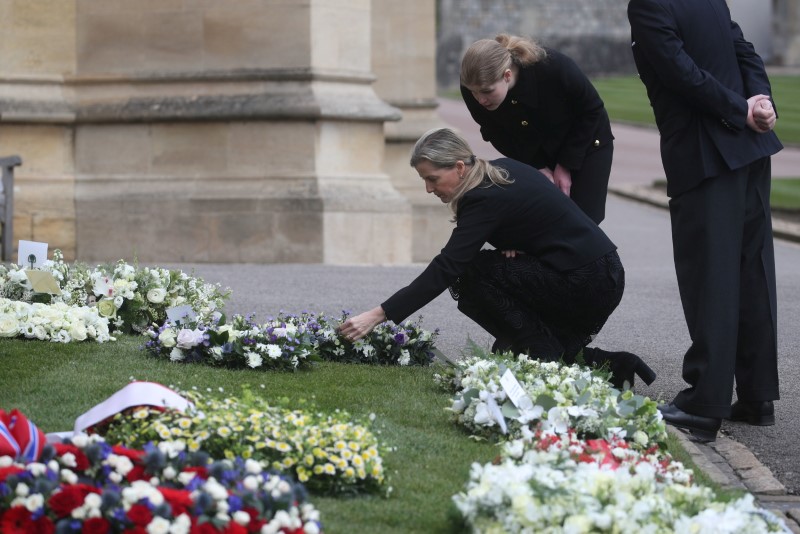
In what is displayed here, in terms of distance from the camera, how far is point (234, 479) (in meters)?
3.79

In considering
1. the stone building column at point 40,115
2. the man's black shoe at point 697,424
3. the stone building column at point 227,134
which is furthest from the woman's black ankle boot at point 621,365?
the stone building column at point 40,115

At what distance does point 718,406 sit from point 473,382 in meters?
1.04

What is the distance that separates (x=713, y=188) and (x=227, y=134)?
653cm

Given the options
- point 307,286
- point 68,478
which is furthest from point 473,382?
point 307,286

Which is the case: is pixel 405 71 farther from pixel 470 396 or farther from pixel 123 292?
pixel 470 396

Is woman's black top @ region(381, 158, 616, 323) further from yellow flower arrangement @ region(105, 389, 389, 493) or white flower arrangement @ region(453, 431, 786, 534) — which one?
white flower arrangement @ region(453, 431, 786, 534)

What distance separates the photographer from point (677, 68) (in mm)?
5707

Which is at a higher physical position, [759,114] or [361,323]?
[759,114]

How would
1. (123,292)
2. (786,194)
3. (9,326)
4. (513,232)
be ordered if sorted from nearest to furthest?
1. (513,232)
2. (9,326)
3. (123,292)
4. (786,194)

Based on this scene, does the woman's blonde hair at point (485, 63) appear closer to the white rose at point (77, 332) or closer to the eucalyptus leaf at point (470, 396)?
the eucalyptus leaf at point (470, 396)

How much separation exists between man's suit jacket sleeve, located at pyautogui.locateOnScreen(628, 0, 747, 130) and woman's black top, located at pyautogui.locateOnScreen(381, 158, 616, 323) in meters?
0.78

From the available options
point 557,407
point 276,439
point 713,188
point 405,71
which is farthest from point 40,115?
point 276,439

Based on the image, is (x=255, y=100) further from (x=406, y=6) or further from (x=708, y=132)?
(x=708, y=132)

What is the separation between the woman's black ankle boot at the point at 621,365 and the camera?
6.46 m
